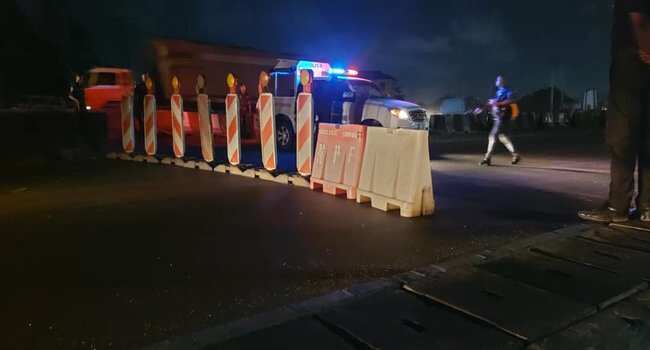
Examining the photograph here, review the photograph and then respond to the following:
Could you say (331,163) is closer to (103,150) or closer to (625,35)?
(625,35)

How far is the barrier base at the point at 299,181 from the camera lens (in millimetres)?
8062

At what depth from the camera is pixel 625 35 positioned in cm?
489

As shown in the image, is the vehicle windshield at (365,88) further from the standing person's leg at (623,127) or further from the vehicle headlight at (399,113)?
the standing person's leg at (623,127)

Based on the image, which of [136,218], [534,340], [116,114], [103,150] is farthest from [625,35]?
[116,114]

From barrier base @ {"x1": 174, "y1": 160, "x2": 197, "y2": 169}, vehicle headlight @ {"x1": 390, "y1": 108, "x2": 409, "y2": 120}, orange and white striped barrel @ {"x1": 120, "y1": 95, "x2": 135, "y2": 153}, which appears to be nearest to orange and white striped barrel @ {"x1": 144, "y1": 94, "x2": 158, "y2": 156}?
orange and white striped barrel @ {"x1": 120, "y1": 95, "x2": 135, "y2": 153}

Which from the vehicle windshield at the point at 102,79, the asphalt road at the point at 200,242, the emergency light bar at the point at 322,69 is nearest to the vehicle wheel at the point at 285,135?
the emergency light bar at the point at 322,69

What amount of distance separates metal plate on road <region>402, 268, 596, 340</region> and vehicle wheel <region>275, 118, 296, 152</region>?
10.2m

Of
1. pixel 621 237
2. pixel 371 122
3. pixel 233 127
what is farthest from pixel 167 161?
pixel 621 237

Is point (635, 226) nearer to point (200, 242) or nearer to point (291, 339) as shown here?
point (291, 339)

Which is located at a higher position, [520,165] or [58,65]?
[58,65]

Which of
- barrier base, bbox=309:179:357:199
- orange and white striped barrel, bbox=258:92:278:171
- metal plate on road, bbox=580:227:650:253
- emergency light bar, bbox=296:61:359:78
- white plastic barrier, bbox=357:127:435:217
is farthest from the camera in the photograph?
emergency light bar, bbox=296:61:359:78

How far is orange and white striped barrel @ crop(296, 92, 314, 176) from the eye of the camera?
26.3 feet

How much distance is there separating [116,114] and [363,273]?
15222mm

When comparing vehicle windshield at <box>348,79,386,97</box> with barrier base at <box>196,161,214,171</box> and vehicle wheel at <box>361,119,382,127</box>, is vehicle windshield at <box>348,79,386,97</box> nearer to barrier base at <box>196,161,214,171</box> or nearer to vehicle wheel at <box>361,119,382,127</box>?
vehicle wheel at <box>361,119,382,127</box>
